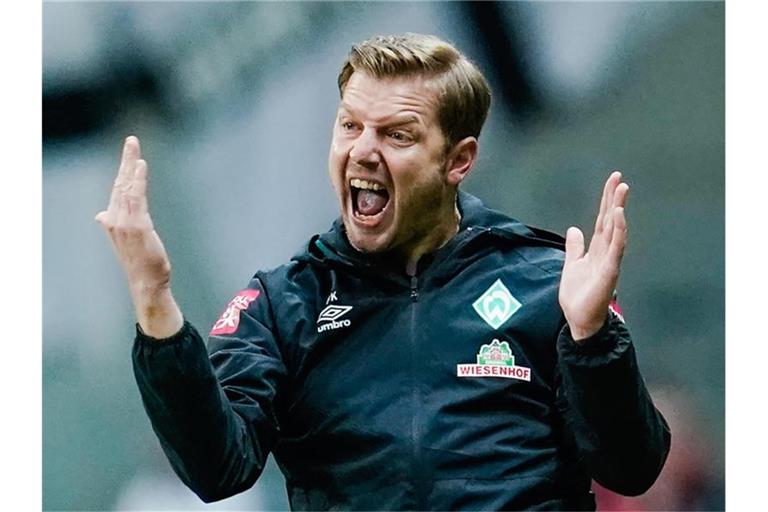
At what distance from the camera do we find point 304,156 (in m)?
2.69

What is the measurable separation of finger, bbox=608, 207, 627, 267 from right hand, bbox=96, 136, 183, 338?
22.9 inches

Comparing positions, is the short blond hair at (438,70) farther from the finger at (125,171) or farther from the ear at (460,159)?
the finger at (125,171)

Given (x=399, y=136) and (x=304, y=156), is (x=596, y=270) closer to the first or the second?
(x=399, y=136)

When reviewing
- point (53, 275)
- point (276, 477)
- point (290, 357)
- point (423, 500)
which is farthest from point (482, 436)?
point (53, 275)

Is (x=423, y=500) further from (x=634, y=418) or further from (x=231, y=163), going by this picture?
(x=231, y=163)

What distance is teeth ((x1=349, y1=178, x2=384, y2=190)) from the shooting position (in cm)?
184

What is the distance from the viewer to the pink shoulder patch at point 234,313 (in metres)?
1.84

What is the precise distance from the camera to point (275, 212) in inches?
106

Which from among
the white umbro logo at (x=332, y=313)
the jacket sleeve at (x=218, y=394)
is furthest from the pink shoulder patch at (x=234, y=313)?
the white umbro logo at (x=332, y=313)

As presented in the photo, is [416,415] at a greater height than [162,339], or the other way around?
[162,339]

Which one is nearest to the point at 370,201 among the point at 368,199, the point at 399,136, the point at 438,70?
the point at 368,199

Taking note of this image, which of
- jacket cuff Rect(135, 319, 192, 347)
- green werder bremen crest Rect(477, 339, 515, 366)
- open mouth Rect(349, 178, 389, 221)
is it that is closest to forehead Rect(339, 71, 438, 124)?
open mouth Rect(349, 178, 389, 221)

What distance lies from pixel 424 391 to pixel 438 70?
1.60 ft

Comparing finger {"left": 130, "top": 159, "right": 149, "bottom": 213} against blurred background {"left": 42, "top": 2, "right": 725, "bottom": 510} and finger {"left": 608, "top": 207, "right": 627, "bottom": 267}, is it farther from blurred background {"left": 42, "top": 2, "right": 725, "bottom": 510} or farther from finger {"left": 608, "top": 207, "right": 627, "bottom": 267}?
blurred background {"left": 42, "top": 2, "right": 725, "bottom": 510}
